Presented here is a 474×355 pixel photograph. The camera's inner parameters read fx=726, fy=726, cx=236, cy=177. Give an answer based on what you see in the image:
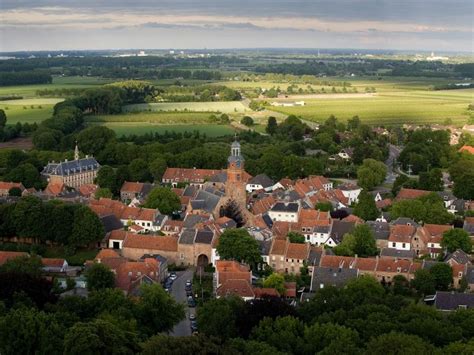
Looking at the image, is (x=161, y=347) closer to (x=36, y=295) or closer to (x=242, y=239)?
(x=36, y=295)

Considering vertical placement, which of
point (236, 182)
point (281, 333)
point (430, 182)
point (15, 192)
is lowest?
point (15, 192)

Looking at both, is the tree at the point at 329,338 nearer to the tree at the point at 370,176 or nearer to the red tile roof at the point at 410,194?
the red tile roof at the point at 410,194

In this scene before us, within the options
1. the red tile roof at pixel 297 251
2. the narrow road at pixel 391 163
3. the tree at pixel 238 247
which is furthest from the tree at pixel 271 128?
the tree at pixel 238 247

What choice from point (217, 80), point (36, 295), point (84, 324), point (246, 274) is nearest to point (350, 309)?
point (246, 274)

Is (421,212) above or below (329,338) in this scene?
below

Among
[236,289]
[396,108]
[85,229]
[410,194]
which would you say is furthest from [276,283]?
[396,108]

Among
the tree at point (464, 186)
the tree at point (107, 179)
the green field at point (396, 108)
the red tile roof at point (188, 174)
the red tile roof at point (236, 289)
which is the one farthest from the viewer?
the green field at point (396, 108)

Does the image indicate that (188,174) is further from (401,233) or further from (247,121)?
(247,121)
